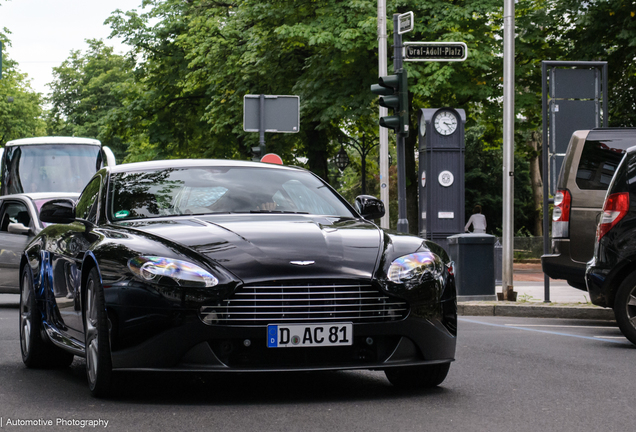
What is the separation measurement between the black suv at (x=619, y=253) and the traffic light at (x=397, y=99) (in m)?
5.75

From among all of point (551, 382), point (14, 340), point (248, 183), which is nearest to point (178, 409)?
point (248, 183)

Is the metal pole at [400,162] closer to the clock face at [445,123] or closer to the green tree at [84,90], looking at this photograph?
the clock face at [445,123]

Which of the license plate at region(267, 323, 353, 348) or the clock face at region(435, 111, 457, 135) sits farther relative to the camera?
the clock face at region(435, 111, 457, 135)

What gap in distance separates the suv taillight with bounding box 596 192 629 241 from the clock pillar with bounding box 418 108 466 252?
9.57 meters

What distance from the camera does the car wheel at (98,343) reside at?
5.57 metres

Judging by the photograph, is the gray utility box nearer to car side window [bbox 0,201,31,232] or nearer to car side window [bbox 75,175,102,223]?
car side window [bbox 0,201,31,232]

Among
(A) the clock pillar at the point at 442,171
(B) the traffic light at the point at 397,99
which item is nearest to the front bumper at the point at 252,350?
(B) the traffic light at the point at 397,99

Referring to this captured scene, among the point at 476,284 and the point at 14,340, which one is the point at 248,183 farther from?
the point at 476,284

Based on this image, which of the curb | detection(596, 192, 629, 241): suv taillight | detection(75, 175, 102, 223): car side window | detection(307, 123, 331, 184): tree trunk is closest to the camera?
detection(75, 175, 102, 223): car side window

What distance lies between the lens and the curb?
1293cm

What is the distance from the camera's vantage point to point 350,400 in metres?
5.72

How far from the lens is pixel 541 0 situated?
28.3m

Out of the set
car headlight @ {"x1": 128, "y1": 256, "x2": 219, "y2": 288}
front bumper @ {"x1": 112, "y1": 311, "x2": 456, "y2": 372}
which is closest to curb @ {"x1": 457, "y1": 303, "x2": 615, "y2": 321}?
front bumper @ {"x1": 112, "y1": 311, "x2": 456, "y2": 372}

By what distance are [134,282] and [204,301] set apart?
408mm
